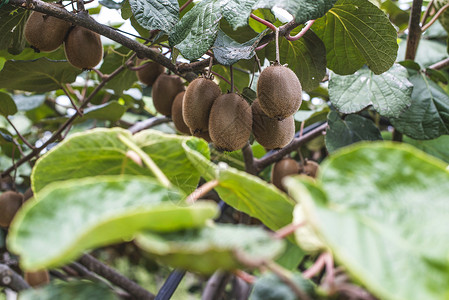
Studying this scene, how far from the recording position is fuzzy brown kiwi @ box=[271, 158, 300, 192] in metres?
1.11

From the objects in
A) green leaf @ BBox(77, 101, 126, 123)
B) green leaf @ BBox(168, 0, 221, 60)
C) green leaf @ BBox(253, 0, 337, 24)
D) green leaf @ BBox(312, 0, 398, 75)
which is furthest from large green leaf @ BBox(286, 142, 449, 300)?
green leaf @ BBox(77, 101, 126, 123)

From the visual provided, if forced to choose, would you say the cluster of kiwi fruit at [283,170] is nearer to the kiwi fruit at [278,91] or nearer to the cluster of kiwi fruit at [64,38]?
the kiwi fruit at [278,91]

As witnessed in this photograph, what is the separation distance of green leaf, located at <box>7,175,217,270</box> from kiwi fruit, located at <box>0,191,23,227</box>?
101cm

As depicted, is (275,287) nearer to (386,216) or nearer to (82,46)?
(386,216)

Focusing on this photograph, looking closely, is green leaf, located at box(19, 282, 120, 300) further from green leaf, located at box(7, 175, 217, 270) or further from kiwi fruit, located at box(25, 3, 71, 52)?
kiwi fruit, located at box(25, 3, 71, 52)

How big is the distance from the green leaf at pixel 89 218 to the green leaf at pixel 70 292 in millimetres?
42

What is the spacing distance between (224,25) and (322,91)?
0.61 metres

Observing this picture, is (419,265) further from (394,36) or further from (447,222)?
(394,36)

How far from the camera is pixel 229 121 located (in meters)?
0.77

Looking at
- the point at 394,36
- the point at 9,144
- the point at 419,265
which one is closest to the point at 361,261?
the point at 419,265

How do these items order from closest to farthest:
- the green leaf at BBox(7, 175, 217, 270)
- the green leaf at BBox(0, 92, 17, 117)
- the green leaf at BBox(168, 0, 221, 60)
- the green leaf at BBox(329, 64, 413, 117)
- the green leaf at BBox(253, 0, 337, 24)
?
the green leaf at BBox(7, 175, 217, 270) < the green leaf at BBox(253, 0, 337, 24) < the green leaf at BBox(168, 0, 221, 60) < the green leaf at BBox(329, 64, 413, 117) < the green leaf at BBox(0, 92, 17, 117)

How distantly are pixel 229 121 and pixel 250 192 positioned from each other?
35 cm

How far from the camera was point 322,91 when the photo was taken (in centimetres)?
146

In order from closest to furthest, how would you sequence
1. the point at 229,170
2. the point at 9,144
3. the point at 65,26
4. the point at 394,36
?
the point at 229,170
the point at 394,36
the point at 65,26
the point at 9,144
